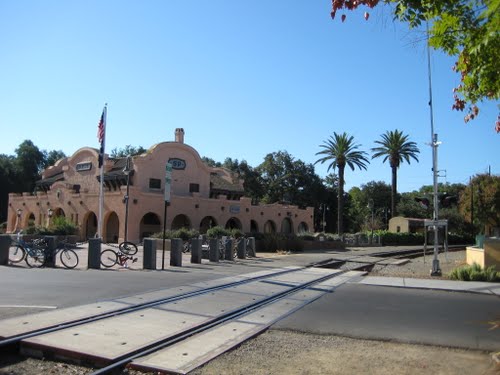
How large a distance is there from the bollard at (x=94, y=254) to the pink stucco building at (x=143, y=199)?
24120 mm

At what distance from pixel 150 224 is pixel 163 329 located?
1574 inches

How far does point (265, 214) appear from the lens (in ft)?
185

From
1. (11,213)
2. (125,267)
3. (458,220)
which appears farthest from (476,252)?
(458,220)

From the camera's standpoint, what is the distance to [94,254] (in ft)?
58.3

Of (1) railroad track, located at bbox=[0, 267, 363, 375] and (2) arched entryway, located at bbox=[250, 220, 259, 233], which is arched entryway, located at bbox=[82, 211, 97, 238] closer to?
(2) arched entryway, located at bbox=[250, 220, 259, 233]

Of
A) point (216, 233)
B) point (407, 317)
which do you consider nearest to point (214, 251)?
point (216, 233)

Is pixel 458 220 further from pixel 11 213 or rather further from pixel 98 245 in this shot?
pixel 98 245

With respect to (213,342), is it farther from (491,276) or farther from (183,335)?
(491,276)

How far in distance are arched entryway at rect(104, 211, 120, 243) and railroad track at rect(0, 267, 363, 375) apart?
116 feet

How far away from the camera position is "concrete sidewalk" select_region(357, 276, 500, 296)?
45.8ft

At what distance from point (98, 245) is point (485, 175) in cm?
5057

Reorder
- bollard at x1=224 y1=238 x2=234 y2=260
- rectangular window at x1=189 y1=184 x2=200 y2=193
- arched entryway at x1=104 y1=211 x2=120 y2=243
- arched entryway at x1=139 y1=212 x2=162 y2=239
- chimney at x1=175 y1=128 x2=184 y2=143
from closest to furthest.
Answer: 1. bollard at x1=224 y1=238 x2=234 y2=260
2. arched entryway at x1=104 y1=211 x2=120 y2=243
3. arched entryway at x1=139 y1=212 x2=162 y2=239
4. rectangular window at x1=189 y1=184 x2=200 y2=193
5. chimney at x1=175 y1=128 x2=184 y2=143

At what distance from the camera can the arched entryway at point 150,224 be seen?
4637cm

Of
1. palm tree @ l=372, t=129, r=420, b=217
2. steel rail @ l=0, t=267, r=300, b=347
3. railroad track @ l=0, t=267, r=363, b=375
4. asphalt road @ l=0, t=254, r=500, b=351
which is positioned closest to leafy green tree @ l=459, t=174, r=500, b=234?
palm tree @ l=372, t=129, r=420, b=217
